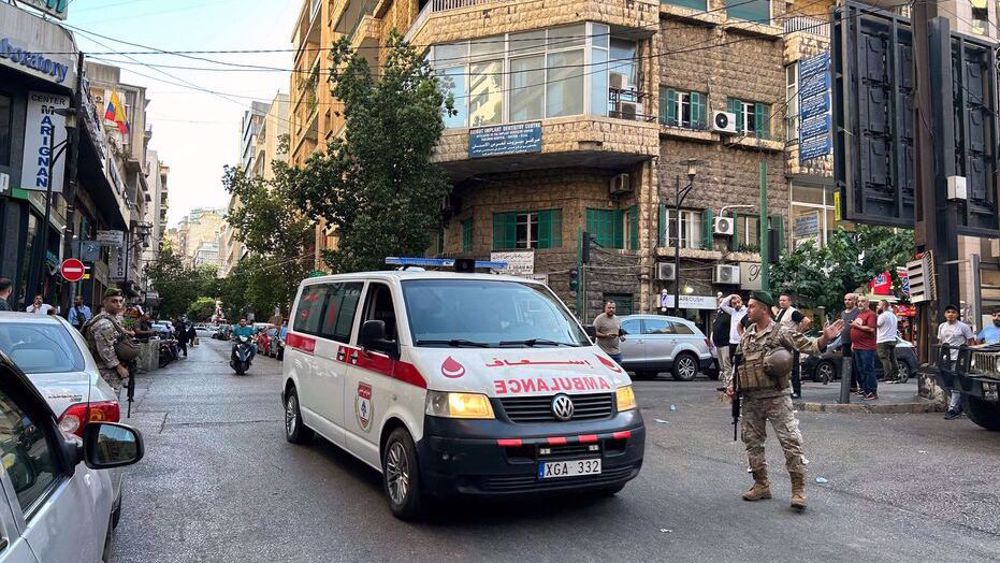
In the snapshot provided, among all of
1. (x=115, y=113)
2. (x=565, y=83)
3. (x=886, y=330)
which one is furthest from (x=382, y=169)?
(x=115, y=113)

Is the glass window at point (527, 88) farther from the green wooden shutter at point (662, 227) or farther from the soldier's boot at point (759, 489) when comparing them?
the soldier's boot at point (759, 489)

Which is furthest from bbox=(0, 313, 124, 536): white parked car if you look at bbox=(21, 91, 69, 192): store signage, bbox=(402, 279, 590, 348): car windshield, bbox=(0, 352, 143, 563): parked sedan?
bbox=(21, 91, 69, 192): store signage

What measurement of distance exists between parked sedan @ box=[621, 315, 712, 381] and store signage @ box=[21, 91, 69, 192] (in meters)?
17.6

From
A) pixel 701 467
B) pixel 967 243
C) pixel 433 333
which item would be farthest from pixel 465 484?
pixel 967 243

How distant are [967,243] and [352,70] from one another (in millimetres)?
23807

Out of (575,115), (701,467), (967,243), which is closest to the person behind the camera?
(701,467)

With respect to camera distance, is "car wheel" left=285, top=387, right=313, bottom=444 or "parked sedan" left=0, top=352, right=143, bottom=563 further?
"car wheel" left=285, top=387, right=313, bottom=444

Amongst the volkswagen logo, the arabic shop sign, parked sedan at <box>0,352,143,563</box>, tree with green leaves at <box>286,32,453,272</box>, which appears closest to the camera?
parked sedan at <box>0,352,143,563</box>

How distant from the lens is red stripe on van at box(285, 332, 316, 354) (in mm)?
7845

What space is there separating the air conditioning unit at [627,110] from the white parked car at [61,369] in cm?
2182

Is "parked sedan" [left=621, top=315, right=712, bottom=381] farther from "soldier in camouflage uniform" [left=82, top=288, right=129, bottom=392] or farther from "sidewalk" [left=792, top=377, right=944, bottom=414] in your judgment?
"soldier in camouflage uniform" [left=82, top=288, right=129, bottom=392]

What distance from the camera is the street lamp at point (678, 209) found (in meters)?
24.4

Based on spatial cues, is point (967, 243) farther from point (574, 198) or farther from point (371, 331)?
point (371, 331)

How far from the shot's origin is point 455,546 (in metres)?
4.85
